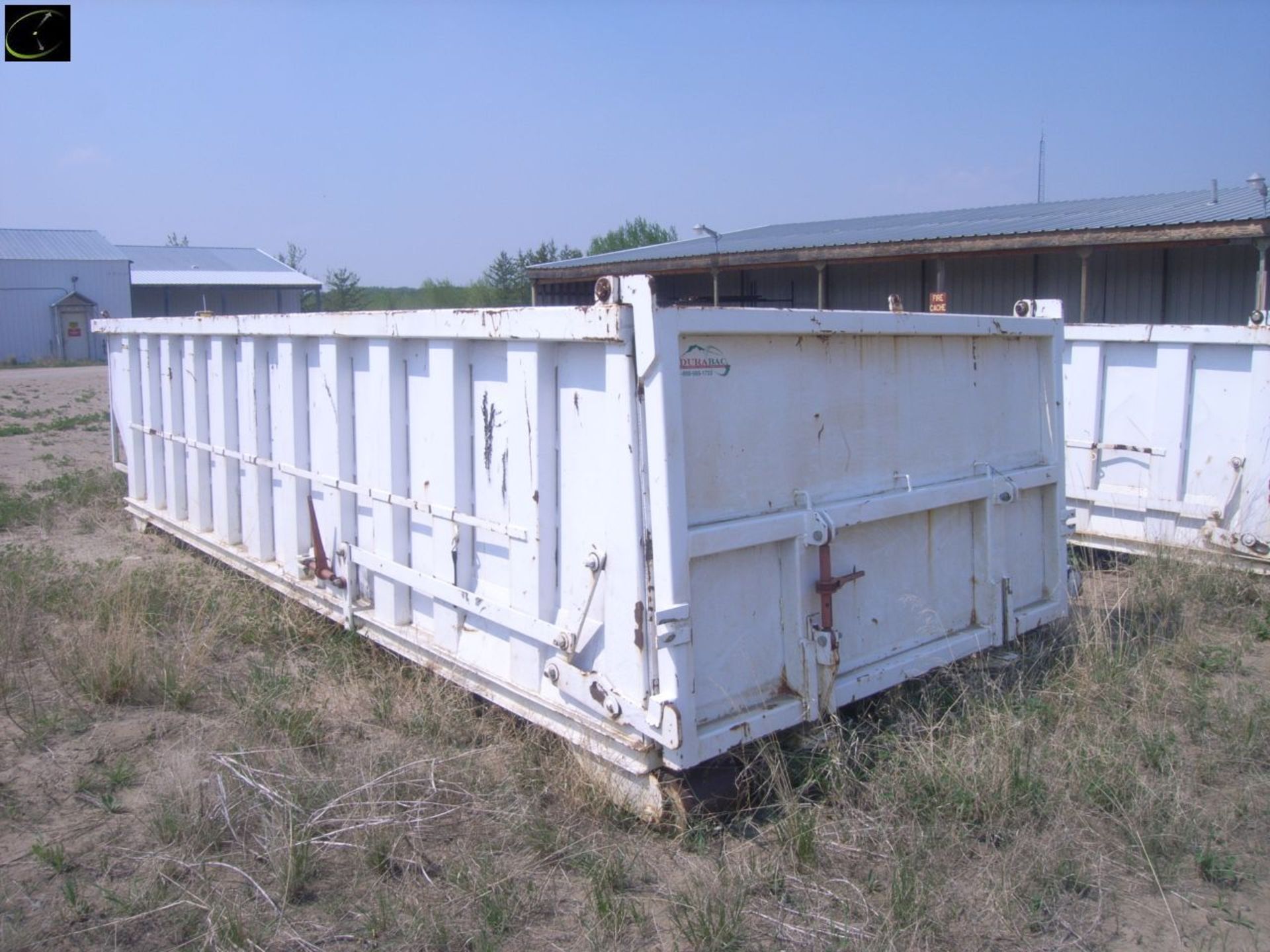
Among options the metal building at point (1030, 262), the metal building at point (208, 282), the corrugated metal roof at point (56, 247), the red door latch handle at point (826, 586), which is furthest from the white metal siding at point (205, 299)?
the red door latch handle at point (826, 586)

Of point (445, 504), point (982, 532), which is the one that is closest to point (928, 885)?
point (982, 532)

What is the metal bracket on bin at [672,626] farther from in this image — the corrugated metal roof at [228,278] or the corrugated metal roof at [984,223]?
the corrugated metal roof at [228,278]

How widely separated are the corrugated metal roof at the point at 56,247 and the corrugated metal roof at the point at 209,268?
65.3 inches

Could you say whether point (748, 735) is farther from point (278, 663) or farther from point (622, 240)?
point (622, 240)

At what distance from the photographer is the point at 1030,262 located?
15844mm

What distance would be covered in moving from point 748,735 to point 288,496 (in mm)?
3404

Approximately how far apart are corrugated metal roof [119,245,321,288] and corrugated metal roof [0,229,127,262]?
1.66m

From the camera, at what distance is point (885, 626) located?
459 centimetres

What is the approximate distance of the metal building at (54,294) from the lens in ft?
142

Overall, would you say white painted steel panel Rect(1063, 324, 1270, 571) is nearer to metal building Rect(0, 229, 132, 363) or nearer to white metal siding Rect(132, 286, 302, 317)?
metal building Rect(0, 229, 132, 363)

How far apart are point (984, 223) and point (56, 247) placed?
140 feet

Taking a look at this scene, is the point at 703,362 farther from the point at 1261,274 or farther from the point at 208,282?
the point at 208,282

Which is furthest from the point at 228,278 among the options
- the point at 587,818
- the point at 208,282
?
the point at 587,818

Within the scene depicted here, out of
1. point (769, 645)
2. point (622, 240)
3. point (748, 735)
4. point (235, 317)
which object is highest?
point (622, 240)
